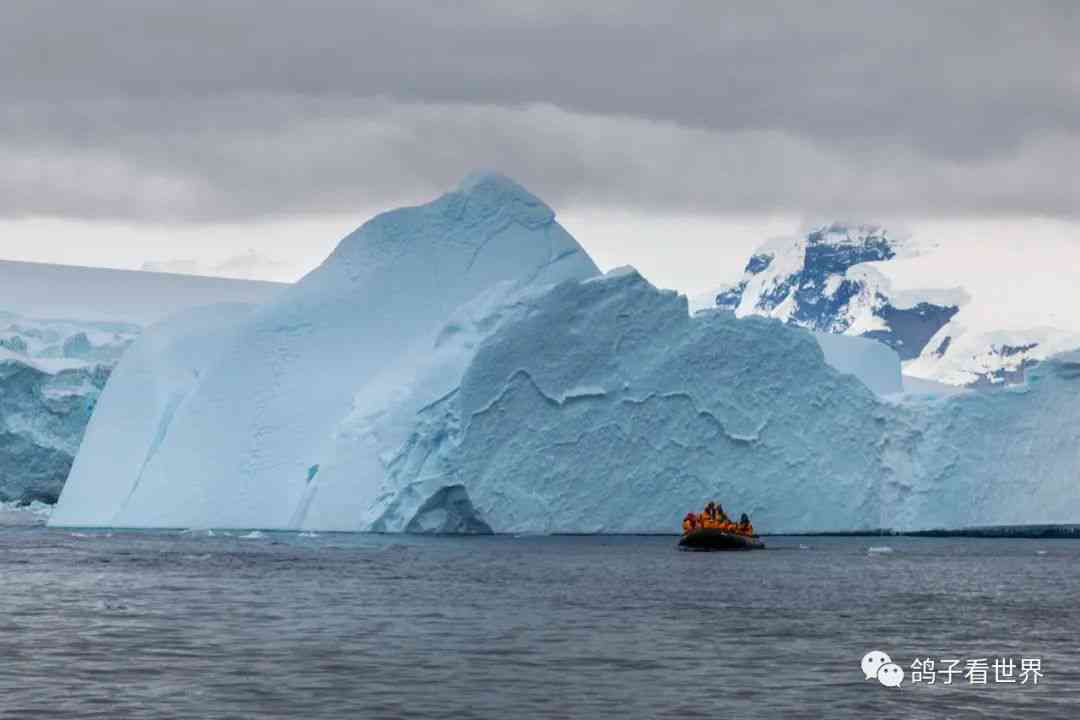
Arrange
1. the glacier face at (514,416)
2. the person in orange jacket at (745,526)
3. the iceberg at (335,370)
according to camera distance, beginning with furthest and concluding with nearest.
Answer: the iceberg at (335,370), the glacier face at (514,416), the person in orange jacket at (745,526)

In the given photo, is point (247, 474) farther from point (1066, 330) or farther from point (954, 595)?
point (1066, 330)

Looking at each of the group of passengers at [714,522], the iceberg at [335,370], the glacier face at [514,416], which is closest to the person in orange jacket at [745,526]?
the group of passengers at [714,522]

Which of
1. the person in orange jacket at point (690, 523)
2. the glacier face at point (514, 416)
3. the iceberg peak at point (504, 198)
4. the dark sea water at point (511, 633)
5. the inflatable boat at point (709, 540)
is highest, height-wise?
the iceberg peak at point (504, 198)

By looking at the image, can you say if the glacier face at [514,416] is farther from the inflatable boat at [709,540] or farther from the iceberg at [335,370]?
the inflatable boat at [709,540]

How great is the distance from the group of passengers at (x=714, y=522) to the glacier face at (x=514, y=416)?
4.08 ft

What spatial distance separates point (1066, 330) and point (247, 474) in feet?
471

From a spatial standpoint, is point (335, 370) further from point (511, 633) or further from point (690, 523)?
point (511, 633)

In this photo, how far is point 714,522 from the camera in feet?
124

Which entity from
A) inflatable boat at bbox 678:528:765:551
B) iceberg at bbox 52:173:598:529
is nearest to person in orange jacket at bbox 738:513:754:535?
inflatable boat at bbox 678:528:765:551

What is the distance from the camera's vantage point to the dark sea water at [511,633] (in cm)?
1467

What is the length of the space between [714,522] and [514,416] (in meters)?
4.83

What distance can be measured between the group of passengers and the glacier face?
4.08 feet

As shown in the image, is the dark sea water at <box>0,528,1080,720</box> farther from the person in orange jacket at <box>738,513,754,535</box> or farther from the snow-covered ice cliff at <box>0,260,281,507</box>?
the snow-covered ice cliff at <box>0,260,281,507</box>

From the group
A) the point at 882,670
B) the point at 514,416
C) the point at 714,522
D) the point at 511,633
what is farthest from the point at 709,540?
the point at 882,670
